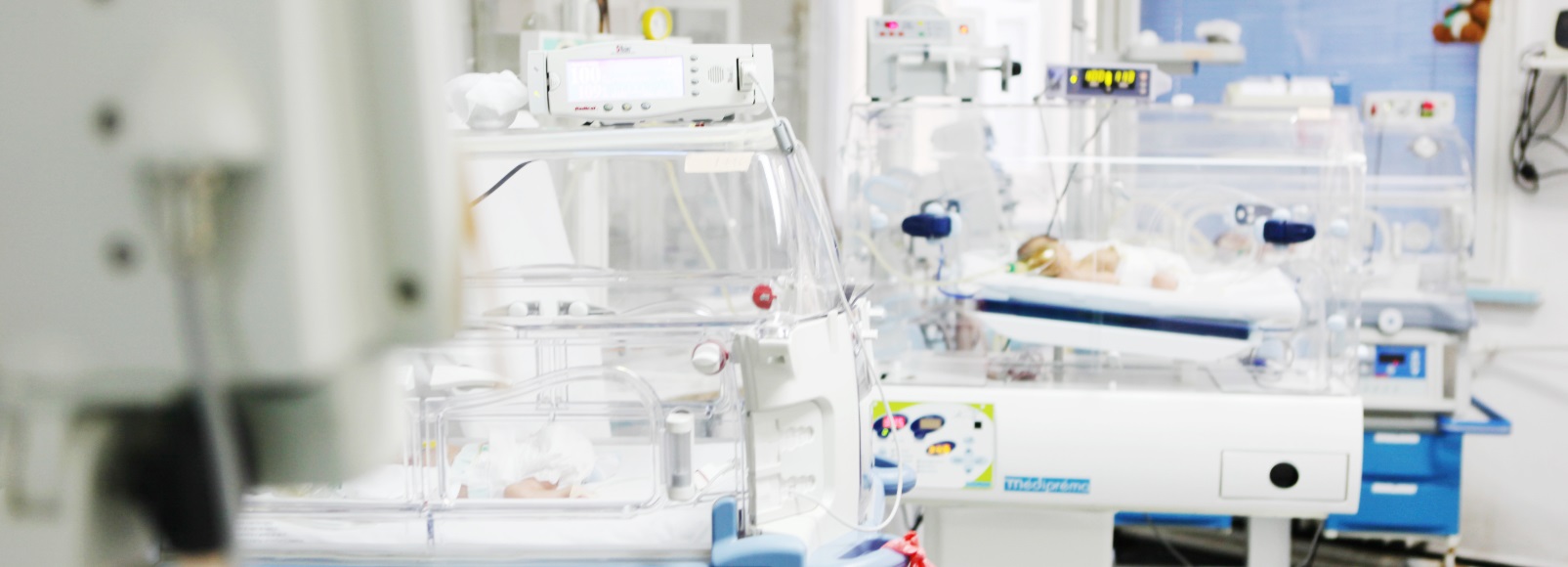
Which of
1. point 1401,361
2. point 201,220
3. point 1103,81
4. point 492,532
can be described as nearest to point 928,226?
point 1103,81

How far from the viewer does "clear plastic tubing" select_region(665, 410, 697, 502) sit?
1.46m

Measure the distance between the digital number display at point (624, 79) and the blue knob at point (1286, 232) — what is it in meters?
1.45

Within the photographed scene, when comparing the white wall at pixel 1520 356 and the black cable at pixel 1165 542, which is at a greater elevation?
the white wall at pixel 1520 356

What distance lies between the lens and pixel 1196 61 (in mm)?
3314

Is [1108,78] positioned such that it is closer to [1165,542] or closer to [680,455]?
[680,455]

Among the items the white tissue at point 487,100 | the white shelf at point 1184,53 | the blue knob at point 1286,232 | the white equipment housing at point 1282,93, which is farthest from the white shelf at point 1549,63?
the white tissue at point 487,100

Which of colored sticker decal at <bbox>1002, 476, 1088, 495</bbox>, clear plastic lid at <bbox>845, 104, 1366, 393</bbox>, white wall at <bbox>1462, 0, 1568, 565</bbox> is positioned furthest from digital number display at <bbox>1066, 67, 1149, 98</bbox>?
white wall at <bbox>1462, 0, 1568, 565</bbox>

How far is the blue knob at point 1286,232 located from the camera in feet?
8.13

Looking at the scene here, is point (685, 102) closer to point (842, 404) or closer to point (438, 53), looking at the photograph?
point (842, 404)

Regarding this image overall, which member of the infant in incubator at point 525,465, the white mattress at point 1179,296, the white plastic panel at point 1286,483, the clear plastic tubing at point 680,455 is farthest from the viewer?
the white mattress at point 1179,296

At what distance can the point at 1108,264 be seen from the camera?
263 centimetres

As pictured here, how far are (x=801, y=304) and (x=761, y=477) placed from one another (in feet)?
0.98

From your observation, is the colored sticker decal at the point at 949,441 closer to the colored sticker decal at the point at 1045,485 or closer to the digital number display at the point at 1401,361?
the colored sticker decal at the point at 1045,485

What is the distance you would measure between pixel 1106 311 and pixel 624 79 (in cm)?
123
